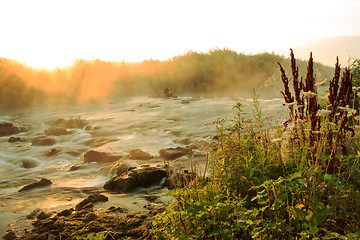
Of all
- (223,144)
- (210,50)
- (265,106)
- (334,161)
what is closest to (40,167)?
(223,144)

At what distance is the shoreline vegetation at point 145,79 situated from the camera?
19.9 m

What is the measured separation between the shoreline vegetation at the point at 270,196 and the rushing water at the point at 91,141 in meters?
0.96

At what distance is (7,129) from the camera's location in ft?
45.9

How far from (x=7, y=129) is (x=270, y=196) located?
13.7m

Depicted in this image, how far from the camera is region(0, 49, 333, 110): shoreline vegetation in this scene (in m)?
19.9

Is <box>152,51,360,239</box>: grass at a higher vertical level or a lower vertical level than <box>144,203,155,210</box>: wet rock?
higher

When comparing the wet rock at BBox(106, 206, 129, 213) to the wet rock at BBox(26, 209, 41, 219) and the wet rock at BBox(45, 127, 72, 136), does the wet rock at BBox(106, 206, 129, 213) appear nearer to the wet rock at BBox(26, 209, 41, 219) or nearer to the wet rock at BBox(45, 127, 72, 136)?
the wet rock at BBox(26, 209, 41, 219)

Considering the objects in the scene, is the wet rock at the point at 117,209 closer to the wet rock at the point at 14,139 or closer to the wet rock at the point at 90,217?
the wet rock at the point at 90,217

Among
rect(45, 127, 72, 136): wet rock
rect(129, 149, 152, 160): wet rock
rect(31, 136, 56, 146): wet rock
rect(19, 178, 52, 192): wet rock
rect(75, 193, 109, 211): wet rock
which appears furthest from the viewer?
rect(45, 127, 72, 136): wet rock

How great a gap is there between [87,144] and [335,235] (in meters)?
10.1

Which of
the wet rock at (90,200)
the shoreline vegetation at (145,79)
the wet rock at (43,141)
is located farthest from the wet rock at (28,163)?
the shoreline vegetation at (145,79)

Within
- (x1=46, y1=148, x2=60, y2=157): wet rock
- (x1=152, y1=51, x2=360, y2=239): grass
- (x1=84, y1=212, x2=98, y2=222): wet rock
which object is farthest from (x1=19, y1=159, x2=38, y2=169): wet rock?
(x1=152, y1=51, x2=360, y2=239): grass

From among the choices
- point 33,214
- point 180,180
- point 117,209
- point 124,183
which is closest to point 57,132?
point 124,183

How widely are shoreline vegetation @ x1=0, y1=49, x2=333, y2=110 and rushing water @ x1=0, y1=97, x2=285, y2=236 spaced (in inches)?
73.1
